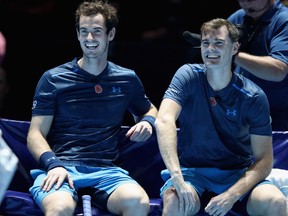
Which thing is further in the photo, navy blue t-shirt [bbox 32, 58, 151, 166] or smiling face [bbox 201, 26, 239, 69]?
navy blue t-shirt [bbox 32, 58, 151, 166]

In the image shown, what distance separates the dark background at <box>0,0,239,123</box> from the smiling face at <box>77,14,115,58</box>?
156cm

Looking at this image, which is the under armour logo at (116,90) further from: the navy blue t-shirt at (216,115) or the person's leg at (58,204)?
the person's leg at (58,204)

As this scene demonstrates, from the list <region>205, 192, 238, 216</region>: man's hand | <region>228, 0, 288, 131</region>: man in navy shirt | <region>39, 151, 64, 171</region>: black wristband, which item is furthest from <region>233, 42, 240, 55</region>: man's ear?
<region>39, 151, 64, 171</region>: black wristband

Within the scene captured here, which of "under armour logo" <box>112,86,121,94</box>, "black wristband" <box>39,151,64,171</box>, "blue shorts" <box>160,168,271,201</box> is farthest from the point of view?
"under armour logo" <box>112,86,121,94</box>

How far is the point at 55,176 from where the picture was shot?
564 centimetres

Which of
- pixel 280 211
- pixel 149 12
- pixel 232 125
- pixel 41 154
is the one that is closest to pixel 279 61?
pixel 232 125

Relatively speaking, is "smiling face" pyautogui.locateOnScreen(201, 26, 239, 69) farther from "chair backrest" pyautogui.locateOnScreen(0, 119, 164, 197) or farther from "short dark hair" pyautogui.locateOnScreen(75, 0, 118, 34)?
"chair backrest" pyautogui.locateOnScreen(0, 119, 164, 197)

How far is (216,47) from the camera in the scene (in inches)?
229

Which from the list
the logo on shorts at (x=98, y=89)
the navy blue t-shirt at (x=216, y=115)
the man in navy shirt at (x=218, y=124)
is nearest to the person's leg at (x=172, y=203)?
the man in navy shirt at (x=218, y=124)

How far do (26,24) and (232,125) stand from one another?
8.18 feet

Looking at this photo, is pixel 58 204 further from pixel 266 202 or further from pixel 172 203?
pixel 266 202

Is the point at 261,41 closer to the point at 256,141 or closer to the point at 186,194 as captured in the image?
the point at 256,141

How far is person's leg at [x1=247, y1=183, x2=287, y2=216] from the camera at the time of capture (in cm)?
557

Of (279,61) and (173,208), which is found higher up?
(279,61)
